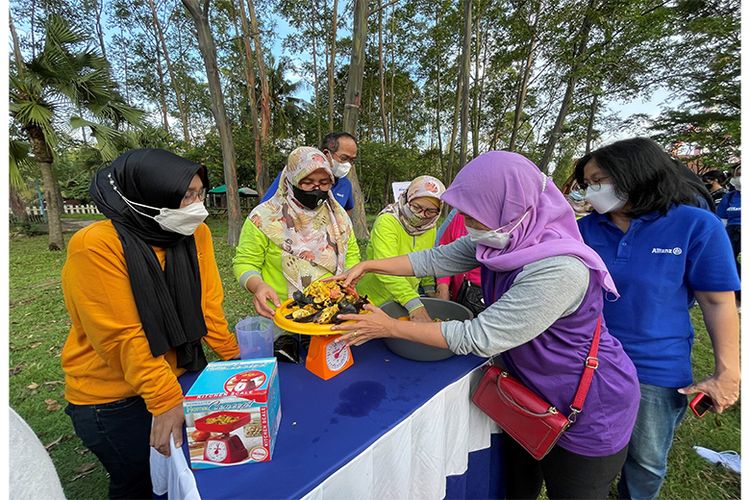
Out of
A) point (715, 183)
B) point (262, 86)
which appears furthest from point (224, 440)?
point (262, 86)

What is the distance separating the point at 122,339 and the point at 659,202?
6.70ft

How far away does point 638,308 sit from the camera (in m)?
1.38

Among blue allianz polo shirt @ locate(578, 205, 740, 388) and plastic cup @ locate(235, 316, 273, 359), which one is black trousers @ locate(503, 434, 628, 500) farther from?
plastic cup @ locate(235, 316, 273, 359)

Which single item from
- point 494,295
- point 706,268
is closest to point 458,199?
point 494,295

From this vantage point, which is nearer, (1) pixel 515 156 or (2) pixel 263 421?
(2) pixel 263 421

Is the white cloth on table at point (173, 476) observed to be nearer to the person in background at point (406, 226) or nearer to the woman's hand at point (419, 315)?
the woman's hand at point (419, 315)

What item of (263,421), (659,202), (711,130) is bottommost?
(263,421)

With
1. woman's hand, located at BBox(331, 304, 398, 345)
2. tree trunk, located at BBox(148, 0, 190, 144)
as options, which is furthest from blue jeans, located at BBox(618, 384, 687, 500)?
tree trunk, located at BBox(148, 0, 190, 144)

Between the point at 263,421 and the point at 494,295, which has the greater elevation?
Result: the point at 494,295

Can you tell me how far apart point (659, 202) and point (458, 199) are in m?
0.86

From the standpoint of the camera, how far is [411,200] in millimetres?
2133

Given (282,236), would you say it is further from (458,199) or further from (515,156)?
(515,156)

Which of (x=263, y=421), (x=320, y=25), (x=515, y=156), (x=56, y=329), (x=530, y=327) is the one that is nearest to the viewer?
(x=263, y=421)

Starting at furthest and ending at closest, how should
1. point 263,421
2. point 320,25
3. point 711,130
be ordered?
point 320,25 → point 711,130 → point 263,421
